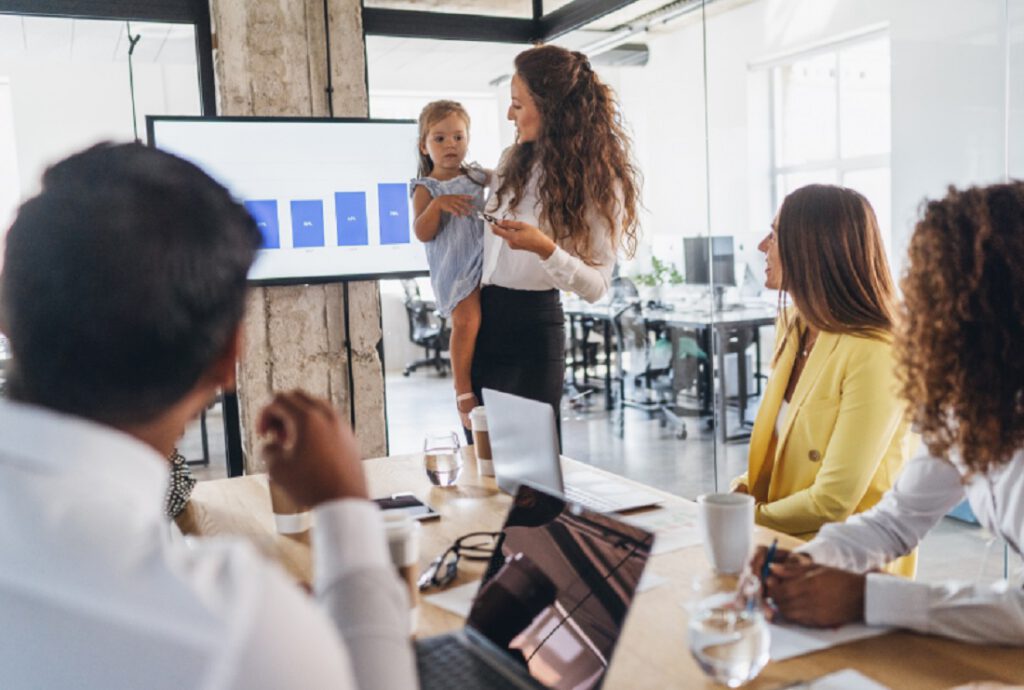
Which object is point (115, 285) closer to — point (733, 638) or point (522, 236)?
point (733, 638)

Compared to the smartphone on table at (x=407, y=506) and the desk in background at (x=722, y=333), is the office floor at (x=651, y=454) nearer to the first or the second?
the desk in background at (x=722, y=333)

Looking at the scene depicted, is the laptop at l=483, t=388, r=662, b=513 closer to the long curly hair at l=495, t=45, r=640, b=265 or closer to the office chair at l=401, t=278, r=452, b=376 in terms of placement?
the long curly hair at l=495, t=45, r=640, b=265

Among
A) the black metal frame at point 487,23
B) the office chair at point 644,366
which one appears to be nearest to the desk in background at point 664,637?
the black metal frame at point 487,23

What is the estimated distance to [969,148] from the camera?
11.5ft

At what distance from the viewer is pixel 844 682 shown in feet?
3.24

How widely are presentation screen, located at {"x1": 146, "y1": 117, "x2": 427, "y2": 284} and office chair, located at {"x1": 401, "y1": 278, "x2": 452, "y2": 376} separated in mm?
4758

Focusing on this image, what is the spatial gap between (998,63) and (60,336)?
3495 millimetres

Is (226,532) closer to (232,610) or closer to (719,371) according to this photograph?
(232,610)

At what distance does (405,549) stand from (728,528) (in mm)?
476

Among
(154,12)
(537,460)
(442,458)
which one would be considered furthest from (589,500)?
(154,12)

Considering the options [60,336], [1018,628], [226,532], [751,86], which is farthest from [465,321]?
[751,86]

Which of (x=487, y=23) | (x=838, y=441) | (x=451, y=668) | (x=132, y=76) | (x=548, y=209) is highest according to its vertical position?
(x=487, y=23)

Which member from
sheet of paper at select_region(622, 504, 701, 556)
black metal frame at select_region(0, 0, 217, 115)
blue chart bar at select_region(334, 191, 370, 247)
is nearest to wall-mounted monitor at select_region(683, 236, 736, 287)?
blue chart bar at select_region(334, 191, 370, 247)

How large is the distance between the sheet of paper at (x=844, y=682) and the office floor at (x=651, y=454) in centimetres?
265
